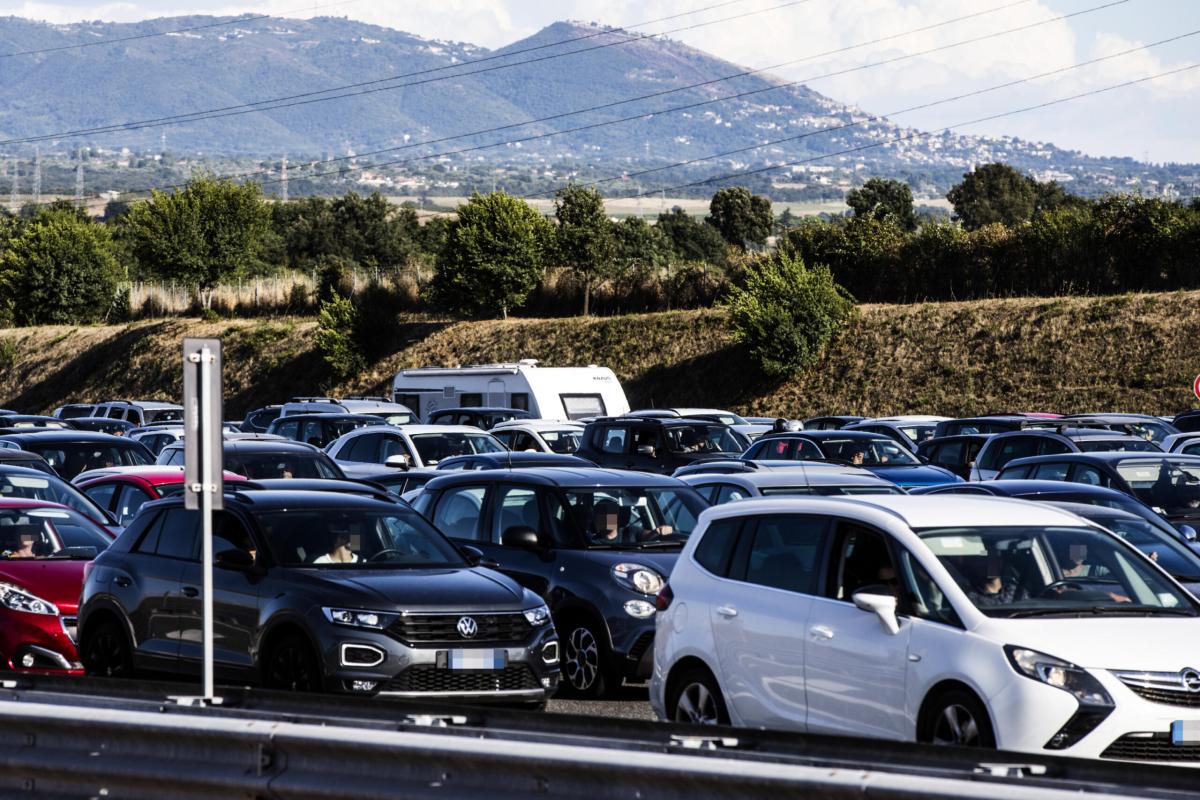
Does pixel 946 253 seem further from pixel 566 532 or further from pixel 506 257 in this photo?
pixel 566 532

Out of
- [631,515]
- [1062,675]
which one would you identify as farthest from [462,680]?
[1062,675]

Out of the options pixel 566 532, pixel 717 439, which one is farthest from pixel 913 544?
pixel 717 439

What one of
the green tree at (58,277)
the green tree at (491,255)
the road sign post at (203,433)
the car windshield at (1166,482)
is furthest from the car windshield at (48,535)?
the green tree at (58,277)

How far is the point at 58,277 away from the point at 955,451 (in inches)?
2752

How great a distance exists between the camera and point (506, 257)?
66500 mm

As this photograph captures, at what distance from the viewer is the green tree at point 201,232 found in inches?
3140

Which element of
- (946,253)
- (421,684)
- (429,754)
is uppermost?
(946,253)

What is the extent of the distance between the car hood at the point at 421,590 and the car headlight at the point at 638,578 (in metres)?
1.35

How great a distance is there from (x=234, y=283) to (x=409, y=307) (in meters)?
13.7

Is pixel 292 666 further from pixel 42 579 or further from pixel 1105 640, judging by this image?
pixel 1105 640

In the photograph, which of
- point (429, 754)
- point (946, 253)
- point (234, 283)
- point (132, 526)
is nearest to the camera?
point (429, 754)

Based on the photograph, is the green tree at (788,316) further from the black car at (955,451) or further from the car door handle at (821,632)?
the car door handle at (821,632)

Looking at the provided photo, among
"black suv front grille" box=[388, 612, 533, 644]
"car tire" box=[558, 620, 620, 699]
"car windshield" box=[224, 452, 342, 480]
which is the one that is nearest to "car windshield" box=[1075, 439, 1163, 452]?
"car windshield" box=[224, 452, 342, 480]

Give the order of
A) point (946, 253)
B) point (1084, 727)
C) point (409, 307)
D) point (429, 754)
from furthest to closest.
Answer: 1. point (409, 307)
2. point (946, 253)
3. point (1084, 727)
4. point (429, 754)
